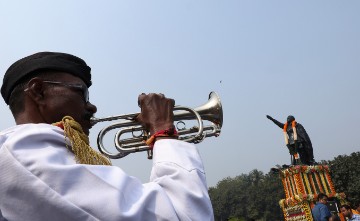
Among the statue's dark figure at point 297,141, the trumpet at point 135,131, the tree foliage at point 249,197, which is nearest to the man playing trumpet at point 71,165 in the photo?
→ the trumpet at point 135,131

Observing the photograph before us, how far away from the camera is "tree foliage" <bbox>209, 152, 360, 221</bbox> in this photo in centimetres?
3824

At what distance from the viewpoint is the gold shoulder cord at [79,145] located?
145 cm

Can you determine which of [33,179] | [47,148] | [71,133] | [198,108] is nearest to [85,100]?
[71,133]

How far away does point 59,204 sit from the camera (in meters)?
1.22

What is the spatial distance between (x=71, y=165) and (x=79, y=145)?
0.18 metres

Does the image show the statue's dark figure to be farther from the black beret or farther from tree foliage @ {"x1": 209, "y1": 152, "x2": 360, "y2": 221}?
tree foliage @ {"x1": 209, "y1": 152, "x2": 360, "y2": 221}

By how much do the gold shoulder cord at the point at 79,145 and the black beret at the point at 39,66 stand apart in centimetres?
31

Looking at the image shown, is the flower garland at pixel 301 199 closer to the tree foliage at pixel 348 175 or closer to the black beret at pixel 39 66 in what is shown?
the black beret at pixel 39 66

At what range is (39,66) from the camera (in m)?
1.83

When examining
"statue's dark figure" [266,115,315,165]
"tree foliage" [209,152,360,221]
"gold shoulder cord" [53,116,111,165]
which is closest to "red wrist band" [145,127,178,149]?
"gold shoulder cord" [53,116,111,165]

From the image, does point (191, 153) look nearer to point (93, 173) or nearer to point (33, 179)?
point (93, 173)

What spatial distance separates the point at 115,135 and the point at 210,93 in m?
1.55

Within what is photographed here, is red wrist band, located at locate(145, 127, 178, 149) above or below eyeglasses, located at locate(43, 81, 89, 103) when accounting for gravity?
below

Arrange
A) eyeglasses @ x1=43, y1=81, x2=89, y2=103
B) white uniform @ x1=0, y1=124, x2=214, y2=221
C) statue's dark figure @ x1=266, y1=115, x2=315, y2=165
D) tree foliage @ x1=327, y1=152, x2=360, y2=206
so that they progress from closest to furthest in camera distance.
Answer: white uniform @ x1=0, y1=124, x2=214, y2=221 → eyeglasses @ x1=43, y1=81, x2=89, y2=103 → statue's dark figure @ x1=266, y1=115, x2=315, y2=165 → tree foliage @ x1=327, y1=152, x2=360, y2=206
